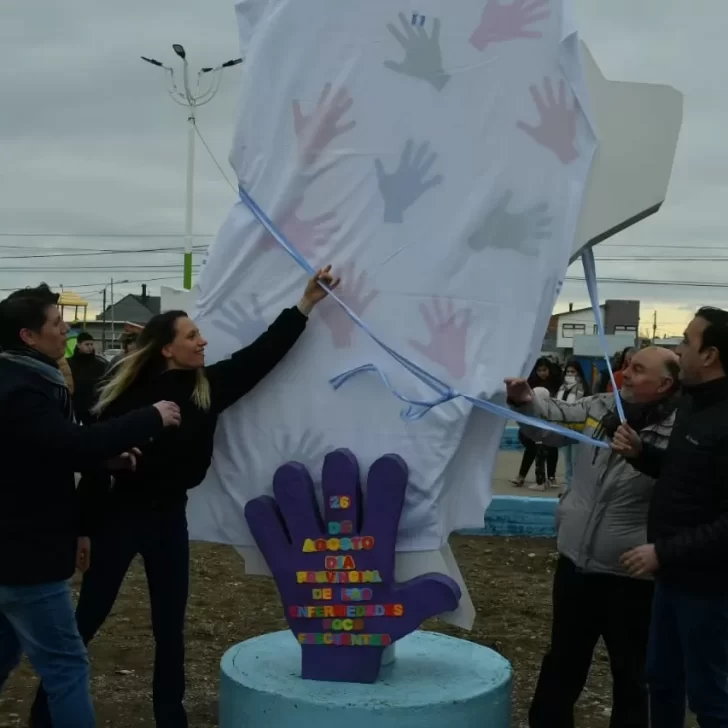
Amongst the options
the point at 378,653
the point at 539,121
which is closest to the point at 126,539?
the point at 378,653

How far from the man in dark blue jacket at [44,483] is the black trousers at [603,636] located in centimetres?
139

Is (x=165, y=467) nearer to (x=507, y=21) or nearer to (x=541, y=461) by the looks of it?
(x=507, y=21)

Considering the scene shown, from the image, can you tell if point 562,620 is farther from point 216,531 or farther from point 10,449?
point 10,449

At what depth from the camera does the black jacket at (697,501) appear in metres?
2.51

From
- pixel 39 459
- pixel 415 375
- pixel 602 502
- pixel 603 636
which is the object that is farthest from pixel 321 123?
pixel 603 636

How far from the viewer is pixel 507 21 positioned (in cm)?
292

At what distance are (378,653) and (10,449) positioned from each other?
124 centimetres

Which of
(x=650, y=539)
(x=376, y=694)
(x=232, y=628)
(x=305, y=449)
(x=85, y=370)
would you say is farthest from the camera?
(x=85, y=370)

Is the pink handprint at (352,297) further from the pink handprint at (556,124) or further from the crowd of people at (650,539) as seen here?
the pink handprint at (556,124)

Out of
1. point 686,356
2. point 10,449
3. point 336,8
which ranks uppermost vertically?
point 336,8

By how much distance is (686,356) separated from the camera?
268 cm

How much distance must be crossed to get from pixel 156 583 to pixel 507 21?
2015 mm

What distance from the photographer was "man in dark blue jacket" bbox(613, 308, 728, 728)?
254 centimetres

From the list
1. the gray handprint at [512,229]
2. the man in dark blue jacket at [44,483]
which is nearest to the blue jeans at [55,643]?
the man in dark blue jacket at [44,483]
